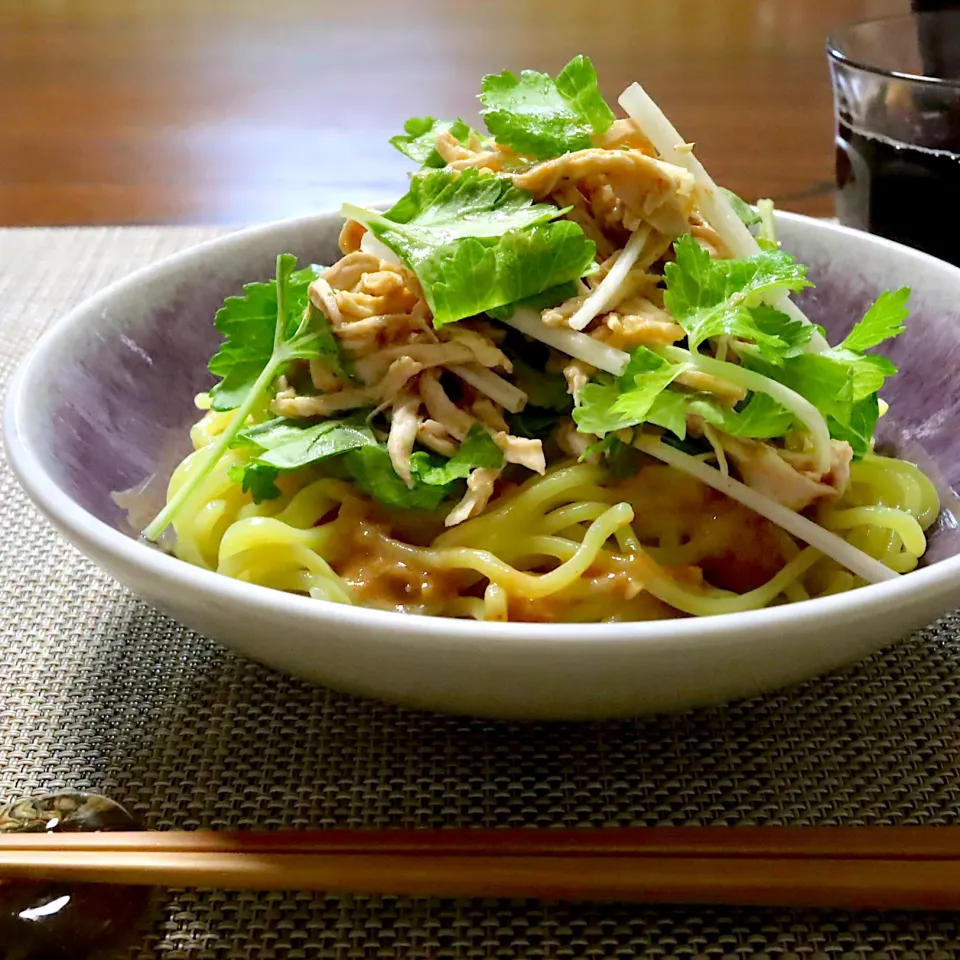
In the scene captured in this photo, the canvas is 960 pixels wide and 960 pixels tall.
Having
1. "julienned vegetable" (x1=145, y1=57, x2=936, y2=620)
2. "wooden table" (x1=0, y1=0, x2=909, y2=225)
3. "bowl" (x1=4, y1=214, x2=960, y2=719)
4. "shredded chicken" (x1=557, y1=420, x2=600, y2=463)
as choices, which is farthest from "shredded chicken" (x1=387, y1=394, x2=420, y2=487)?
"wooden table" (x1=0, y1=0, x2=909, y2=225)

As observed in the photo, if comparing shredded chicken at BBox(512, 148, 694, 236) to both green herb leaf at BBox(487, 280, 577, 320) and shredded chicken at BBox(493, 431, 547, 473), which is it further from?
shredded chicken at BBox(493, 431, 547, 473)

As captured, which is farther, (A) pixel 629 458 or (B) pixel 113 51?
(B) pixel 113 51

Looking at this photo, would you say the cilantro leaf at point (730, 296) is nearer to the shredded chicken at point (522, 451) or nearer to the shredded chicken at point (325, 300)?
the shredded chicken at point (522, 451)

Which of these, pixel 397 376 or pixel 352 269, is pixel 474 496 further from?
pixel 352 269

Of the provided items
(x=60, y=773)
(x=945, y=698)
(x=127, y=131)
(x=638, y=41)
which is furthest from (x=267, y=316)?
(x=638, y=41)

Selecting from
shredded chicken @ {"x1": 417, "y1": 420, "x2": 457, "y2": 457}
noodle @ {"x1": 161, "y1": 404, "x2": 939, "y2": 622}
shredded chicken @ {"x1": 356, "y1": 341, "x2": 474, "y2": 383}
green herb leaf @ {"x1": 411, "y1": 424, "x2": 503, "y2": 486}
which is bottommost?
noodle @ {"x1": 161, "y1": 404, "x2": 939, "y2": 622}

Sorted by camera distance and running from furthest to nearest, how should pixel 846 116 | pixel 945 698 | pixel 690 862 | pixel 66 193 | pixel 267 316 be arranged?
pixel 66 193 < pixel 846 116 < pixel 267 316 < pixel 945 698 < pixel 690 862

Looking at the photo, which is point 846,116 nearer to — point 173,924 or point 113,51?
point 173,924
